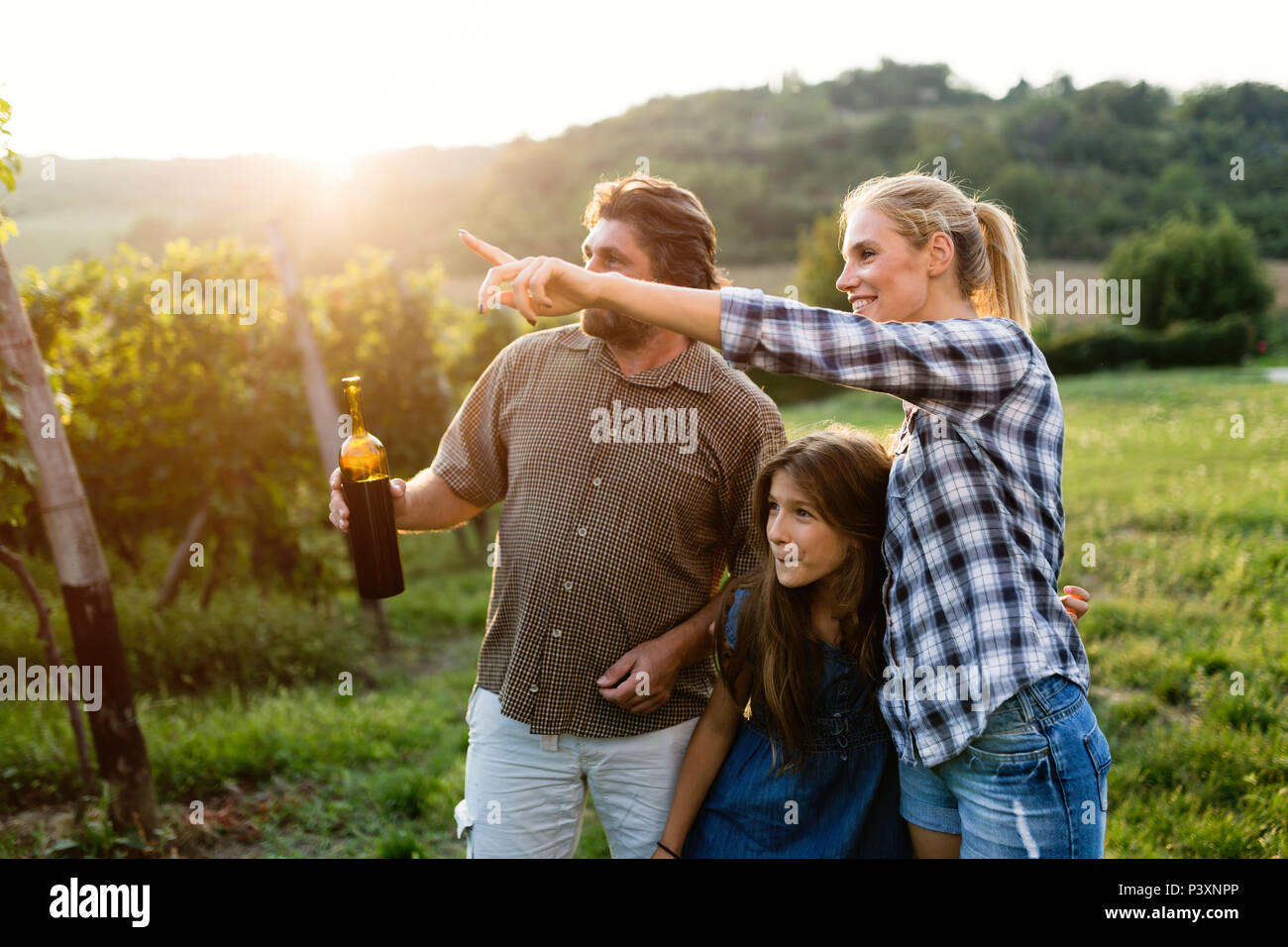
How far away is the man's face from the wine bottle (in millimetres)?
718

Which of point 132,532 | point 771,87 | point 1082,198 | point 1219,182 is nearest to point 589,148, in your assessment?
point 771,87

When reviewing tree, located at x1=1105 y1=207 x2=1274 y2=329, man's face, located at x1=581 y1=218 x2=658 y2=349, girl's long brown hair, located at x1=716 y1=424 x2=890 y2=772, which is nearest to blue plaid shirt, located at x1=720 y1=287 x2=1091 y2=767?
girl's long brown hair, located at x1=716 y1=424 x2=890 y2=772

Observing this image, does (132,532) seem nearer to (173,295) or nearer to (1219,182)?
(173,295)

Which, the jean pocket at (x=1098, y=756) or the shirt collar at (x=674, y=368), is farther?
the shirt collar at (x=674, y=368)

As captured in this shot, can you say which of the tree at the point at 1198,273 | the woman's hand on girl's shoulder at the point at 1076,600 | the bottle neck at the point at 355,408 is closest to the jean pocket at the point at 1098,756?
the woman's hand on girl's shoulder at the point at 1076,600

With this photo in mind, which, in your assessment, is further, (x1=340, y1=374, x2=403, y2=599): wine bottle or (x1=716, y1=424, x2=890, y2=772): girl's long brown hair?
(x1=340, y1=374, x2=403, y2=599): wine bottle

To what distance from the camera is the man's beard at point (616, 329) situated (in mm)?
2758

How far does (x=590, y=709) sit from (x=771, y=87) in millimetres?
106043

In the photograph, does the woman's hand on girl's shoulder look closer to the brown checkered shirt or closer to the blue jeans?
the blue jeans

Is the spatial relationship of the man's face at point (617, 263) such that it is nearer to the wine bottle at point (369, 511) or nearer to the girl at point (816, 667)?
the girl at point (816, 667)

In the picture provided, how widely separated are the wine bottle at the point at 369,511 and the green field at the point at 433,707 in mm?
1258

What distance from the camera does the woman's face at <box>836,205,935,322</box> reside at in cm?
216

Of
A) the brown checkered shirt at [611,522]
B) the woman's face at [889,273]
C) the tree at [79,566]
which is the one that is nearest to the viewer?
the woman's face at [889,273]

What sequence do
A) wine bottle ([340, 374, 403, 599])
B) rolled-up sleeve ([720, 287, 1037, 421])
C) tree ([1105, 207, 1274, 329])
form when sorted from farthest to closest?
tree ([1105, 207, 1274, 329])
wine bottle ([340, 374, 403, 599])
rolled-up sleeve ([720, 287, 1037, 421])
